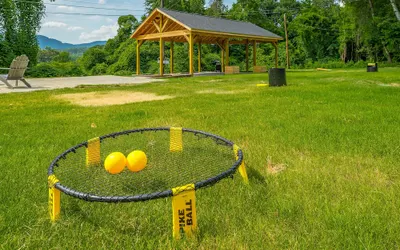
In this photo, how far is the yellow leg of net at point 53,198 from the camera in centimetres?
175

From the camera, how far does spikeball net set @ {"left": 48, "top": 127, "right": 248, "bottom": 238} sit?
1.59 metres

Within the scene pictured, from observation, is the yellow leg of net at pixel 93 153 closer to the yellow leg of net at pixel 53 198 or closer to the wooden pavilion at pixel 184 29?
the yellow leg of net at pixel 53 198

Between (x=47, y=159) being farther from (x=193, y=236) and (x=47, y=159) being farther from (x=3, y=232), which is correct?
(x=193, y=236)

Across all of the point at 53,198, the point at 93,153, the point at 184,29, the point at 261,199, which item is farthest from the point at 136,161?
the point at 184,29

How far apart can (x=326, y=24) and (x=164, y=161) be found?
40055mm

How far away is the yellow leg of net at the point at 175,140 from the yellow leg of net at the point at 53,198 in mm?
1362

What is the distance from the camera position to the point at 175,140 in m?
3.09

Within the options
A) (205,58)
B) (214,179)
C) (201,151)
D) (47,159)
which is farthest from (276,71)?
(205,58)

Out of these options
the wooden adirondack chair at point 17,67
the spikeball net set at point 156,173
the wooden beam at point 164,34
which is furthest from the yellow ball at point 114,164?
the wooden beam at point 164,34

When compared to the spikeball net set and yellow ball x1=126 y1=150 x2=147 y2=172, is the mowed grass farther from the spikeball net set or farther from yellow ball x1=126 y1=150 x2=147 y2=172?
yellow ball x1=126 y1=150 x2=147 y2=172

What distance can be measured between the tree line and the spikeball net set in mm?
22157

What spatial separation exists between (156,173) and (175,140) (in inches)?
24.5

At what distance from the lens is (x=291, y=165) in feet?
8.89

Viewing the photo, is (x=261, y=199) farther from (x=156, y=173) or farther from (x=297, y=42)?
(x=297, y=42)
